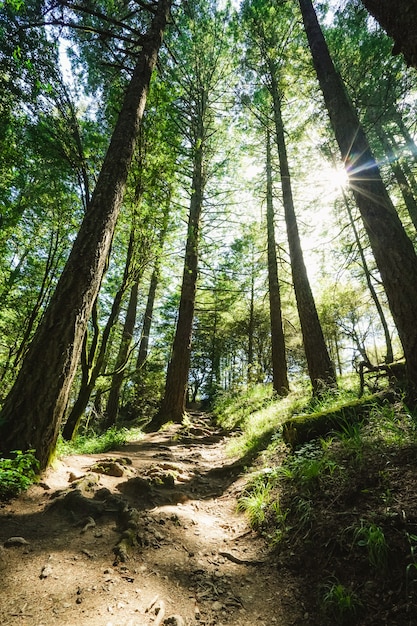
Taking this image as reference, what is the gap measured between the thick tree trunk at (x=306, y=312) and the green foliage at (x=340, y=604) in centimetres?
394

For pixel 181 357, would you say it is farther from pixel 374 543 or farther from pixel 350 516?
pixel 374 543

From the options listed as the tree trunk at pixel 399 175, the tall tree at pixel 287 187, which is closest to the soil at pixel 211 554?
the tall tree at pixel 287 187

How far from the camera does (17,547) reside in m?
2.02

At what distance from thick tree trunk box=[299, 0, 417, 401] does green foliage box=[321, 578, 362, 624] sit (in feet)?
8.05

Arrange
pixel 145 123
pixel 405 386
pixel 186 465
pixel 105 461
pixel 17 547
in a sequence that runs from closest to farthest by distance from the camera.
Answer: pixel 17 547 → pixel 405 386 → pixel 105 461 → pixel 186 465 → pixel 145 123

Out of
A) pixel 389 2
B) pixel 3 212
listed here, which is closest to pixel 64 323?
pixel 389 2

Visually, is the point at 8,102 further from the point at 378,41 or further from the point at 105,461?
the point at 378,41

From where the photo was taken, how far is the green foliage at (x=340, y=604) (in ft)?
5.54

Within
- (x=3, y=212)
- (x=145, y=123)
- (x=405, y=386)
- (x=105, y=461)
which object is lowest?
(x=105, y=461)

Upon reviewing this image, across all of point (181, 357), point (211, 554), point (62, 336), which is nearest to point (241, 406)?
point (181, 357)

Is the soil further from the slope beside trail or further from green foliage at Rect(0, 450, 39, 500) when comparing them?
green foliage at Rect(0, 450, 39, 500)

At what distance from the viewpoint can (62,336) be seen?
11.0ft

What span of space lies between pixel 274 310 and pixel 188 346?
3288 millimetres

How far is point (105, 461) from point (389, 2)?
6.01 metres
